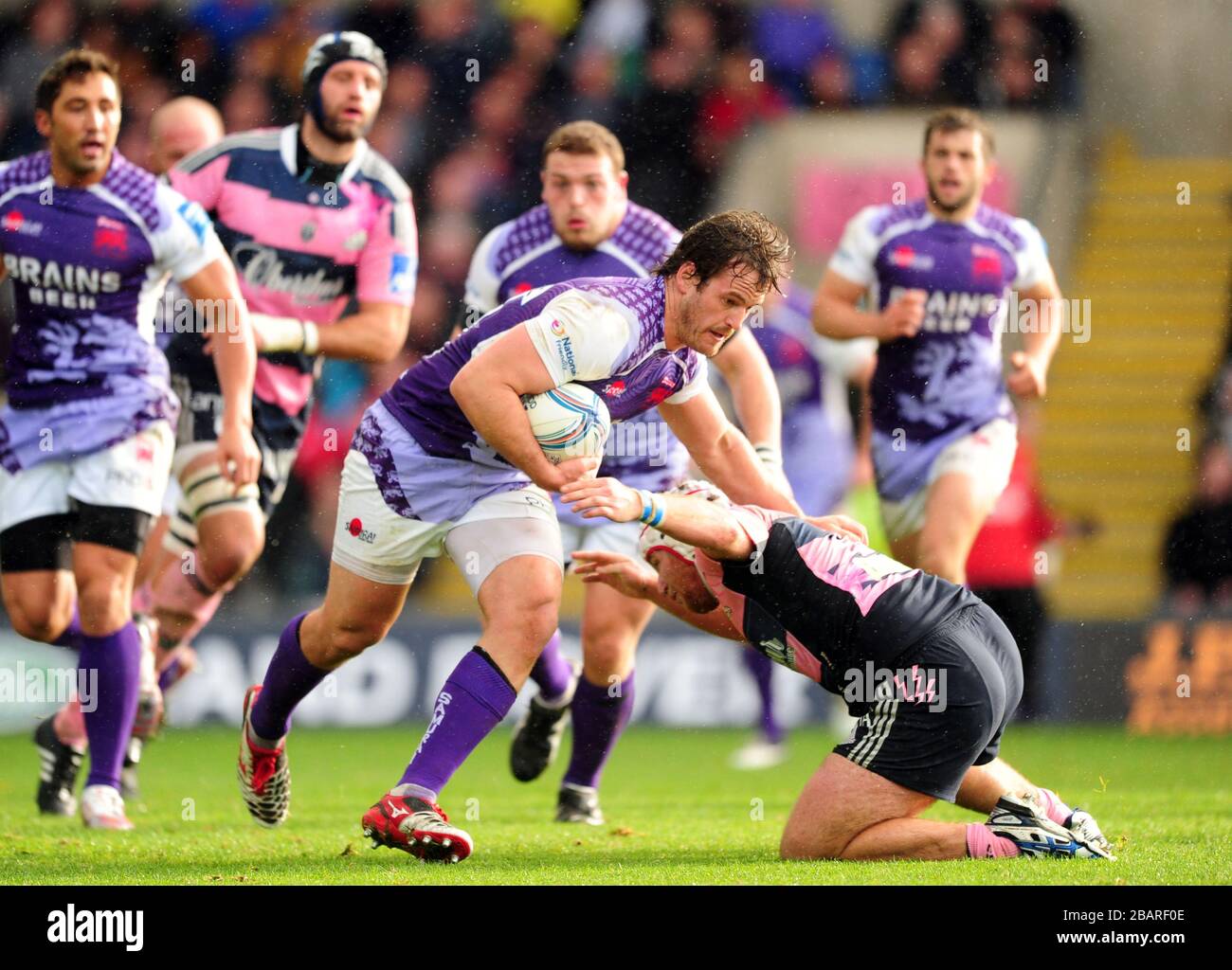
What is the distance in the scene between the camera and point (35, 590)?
24.1ft

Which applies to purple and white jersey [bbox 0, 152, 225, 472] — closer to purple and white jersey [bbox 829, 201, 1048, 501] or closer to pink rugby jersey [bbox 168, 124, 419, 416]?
pink rugby jersey [bbox 168, 124, 419, 416]

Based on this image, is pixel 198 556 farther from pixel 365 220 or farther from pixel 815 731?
pixel 815 731

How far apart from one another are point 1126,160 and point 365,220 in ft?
34.1

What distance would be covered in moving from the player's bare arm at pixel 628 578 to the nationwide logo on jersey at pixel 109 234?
2.49 metres

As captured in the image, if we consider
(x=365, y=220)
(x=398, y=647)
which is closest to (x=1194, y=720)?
(x=398, y=647)

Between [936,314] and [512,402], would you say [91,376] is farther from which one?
[936,314]

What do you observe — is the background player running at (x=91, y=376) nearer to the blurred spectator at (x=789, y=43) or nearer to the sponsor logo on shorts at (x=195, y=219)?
the sponsor logo on shorts at (x=195, y=219)

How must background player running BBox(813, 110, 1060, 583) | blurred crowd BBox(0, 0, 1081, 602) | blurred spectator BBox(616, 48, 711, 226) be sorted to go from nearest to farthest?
background player running BBox(813, 110, 1060, 583)
blurred crowd BBox(0, 0, 1081, 602)
blurred spectator BBox(616, 48, 711, 226)

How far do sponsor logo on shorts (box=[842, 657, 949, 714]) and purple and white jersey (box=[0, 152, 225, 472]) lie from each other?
122 inches

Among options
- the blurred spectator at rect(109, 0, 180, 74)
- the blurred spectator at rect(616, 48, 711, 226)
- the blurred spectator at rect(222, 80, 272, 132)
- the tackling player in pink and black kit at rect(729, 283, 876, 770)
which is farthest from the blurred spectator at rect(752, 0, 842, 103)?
the blurred spectator at rect(109, 0, 180, 74)

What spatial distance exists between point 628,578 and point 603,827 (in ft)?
6.01

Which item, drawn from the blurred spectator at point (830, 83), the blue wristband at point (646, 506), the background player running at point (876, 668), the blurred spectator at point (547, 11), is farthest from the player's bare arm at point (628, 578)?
the blurred spectator at point (547, 11)

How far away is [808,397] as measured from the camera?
11750 millimetres

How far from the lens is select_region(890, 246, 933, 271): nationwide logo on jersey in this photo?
342 inches
